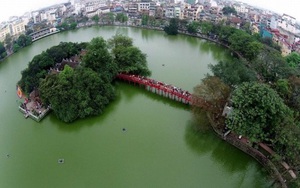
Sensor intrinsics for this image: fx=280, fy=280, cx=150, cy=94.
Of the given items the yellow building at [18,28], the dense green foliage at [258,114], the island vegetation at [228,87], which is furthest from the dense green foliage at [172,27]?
the dense green foliage at [258,114]

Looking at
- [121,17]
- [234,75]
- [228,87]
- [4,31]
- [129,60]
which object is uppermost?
[234,75]

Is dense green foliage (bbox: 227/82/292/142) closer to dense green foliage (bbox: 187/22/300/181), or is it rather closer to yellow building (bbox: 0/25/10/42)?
dense green foliage (bbox: 187/22/300/181)

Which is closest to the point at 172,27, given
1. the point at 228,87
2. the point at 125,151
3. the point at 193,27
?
the point at 193,27

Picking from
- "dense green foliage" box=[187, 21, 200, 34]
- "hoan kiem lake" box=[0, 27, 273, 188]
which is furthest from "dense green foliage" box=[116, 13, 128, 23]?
"hoan kiem lake" box=[0, 27, 273, 188]

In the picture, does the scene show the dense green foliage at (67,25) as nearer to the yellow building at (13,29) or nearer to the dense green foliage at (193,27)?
the yellow building at (13,29)

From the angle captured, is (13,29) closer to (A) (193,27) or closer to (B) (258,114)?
(A) (193,27)

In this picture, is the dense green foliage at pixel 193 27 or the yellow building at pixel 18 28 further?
the yellow building at pixel 18 28
